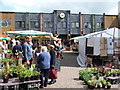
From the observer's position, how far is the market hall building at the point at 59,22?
41906 mm

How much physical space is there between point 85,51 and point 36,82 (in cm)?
851

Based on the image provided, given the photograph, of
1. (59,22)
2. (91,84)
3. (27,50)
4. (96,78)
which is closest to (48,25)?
(59,22)

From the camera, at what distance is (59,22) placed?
43250 millimetres

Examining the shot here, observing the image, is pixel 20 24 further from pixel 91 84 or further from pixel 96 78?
pixel 91 84

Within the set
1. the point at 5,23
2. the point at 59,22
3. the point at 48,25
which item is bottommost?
the point at 48,25

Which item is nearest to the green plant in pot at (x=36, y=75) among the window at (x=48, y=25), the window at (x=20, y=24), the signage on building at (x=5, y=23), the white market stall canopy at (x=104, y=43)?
the white market stall canopy at (x=104, y=43)

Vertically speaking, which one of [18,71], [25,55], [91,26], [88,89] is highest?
[91,26]

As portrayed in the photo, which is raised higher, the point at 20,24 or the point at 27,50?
the point at 20,24

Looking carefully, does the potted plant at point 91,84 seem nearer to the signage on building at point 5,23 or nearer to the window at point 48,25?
the signage on building at point 5,23

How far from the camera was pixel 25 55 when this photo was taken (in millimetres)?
7895

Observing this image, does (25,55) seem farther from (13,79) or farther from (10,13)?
(10,13)

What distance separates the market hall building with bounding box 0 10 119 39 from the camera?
41.9 m

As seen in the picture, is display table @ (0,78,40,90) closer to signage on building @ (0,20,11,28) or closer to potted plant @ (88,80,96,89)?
potted plant @ (88,80,96,89)

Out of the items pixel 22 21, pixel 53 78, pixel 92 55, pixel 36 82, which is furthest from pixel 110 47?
pixel 22 21
